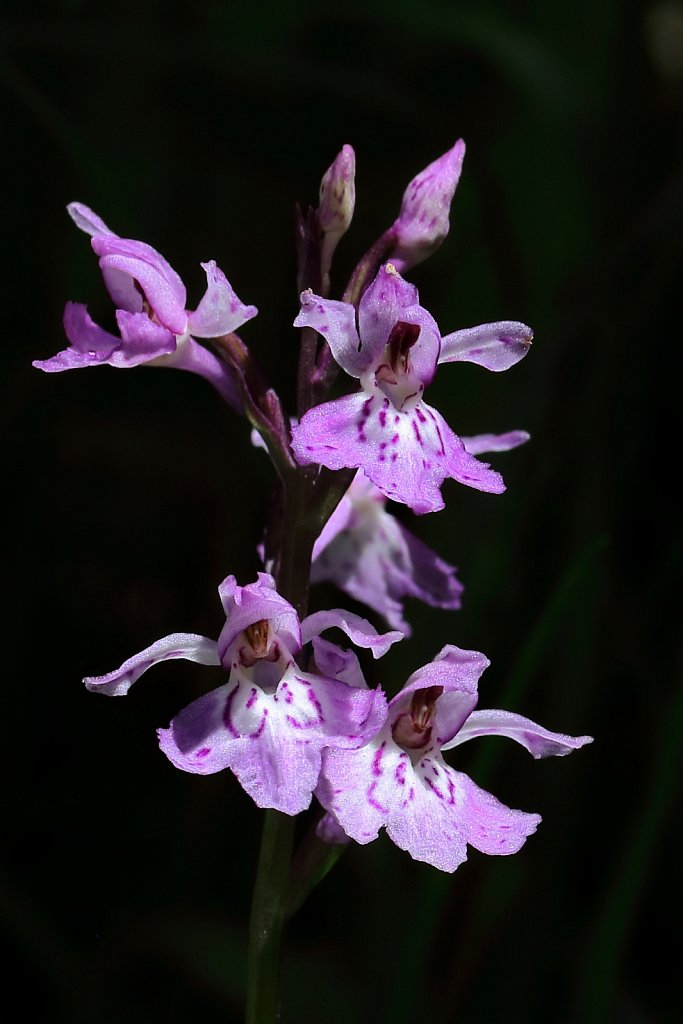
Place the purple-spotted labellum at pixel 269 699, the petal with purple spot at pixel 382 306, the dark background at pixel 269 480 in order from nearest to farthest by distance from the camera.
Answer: the purple-spotted labellum at pixel 269 699 → the petal with purple spot at pixel 382 306 → the dark background at pixel 269 480

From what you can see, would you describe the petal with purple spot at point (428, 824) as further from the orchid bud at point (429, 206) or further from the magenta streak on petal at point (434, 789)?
the orchid bud at point (429, 206)

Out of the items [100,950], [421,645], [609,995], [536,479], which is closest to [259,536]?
[421,645]

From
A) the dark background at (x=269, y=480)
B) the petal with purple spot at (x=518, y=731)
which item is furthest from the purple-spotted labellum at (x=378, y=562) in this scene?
the dark background at (x=269, y=480)

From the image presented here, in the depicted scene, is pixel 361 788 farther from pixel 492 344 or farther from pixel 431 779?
pixel 492 344

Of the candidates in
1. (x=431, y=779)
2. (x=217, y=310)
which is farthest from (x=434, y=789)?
(x=217, y=310)

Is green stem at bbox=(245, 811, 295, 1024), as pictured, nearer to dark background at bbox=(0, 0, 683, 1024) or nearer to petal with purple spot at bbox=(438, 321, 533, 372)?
petal with purple spot at bbox=(438, 321, 533, 372)

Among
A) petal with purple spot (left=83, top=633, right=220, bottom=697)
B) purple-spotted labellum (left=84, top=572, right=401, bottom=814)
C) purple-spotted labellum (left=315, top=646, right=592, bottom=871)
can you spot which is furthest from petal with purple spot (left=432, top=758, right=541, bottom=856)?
petal with purple spot (left=83, top=633, right=220, bottom=697)

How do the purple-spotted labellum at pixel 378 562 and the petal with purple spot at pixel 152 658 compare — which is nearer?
the petal with purple spot at pixel 152 658
